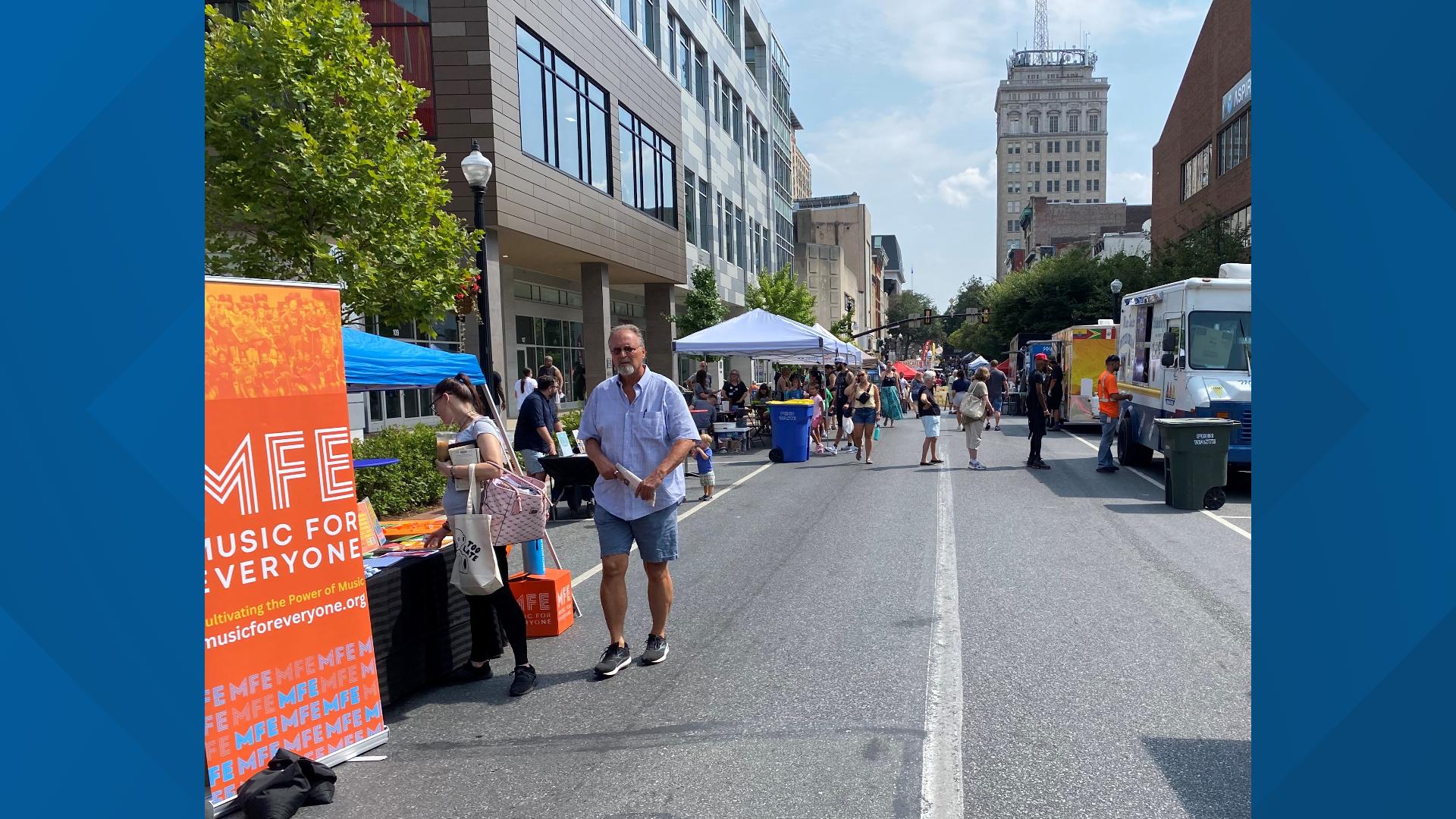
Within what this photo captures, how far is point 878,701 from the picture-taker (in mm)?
4742

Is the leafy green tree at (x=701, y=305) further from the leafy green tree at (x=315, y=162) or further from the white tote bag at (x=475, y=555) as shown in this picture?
the white tote bag at (x=475, y=555)

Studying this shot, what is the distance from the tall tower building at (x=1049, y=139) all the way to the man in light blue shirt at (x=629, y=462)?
521 ft

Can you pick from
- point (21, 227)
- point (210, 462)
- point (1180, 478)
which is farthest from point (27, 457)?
point (1180, 478)

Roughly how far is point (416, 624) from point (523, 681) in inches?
26.4

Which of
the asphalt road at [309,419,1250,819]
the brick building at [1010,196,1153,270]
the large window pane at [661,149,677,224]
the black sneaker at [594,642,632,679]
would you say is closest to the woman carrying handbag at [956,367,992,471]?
the asphalt road at [309,419,1250,819]

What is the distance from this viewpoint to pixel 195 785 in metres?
2.39

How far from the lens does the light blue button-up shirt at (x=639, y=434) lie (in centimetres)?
528

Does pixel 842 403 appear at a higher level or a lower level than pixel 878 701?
higher

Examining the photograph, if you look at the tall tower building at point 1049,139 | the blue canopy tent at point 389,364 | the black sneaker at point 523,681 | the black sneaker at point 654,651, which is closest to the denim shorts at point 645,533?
the black sneaker at point 654,651

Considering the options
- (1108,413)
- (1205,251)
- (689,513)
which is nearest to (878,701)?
(689,513)

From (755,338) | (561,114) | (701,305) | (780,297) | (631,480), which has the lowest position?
(631,480)

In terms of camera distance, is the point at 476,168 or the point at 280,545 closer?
the point at 280,545

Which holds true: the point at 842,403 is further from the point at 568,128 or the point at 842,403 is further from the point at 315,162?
the point at 315,162

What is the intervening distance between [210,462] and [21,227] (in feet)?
6.36
